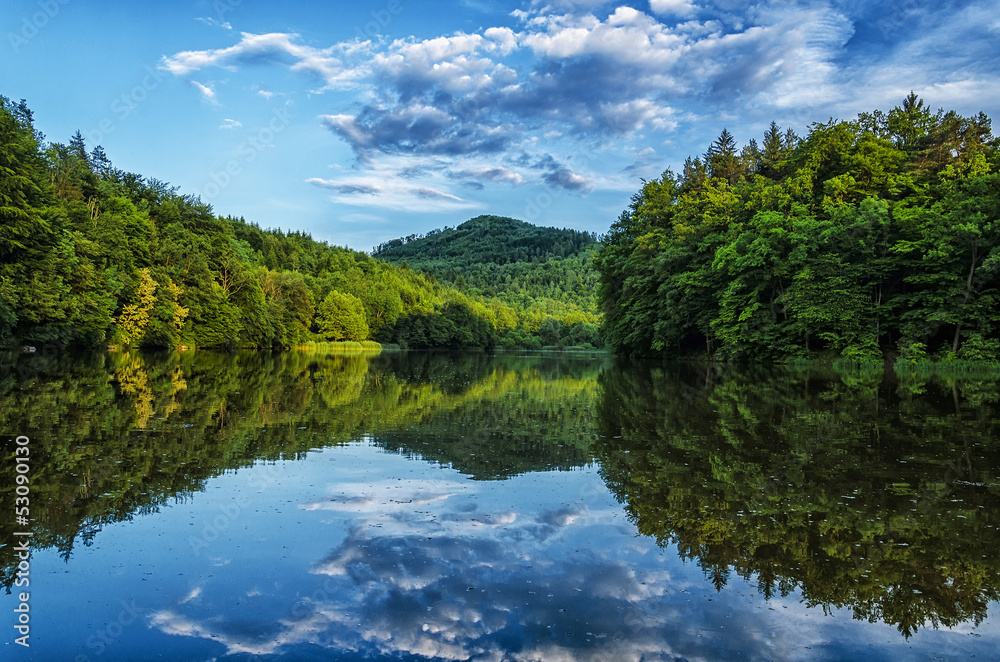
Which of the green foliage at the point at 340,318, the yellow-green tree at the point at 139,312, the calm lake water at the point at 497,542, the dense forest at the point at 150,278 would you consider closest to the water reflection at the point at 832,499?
the calm lake water at the point at 497,542

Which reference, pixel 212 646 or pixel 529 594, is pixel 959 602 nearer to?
pixel 529 594

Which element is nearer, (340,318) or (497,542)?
(497,542)

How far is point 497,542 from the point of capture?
5.98 m

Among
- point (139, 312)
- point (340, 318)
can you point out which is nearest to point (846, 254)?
point (139, 312)

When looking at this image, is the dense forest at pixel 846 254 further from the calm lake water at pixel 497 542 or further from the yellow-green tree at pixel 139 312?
the yellow-green tree at pixel 139 312

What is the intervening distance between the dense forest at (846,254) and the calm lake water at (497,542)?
2634 cm

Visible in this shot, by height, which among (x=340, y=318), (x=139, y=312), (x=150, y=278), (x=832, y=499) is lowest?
(x=832, y=499)

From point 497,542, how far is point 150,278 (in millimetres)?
57895

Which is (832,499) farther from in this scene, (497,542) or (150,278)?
(150,278)

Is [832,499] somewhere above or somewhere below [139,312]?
below

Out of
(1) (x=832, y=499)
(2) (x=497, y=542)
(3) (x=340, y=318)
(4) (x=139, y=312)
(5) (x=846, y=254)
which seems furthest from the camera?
(3) (x=340, y=318)

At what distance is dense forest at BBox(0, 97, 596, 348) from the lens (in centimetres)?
3684

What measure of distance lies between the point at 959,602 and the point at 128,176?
84.1 meters

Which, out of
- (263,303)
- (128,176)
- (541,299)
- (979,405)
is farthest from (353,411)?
(541,299)
